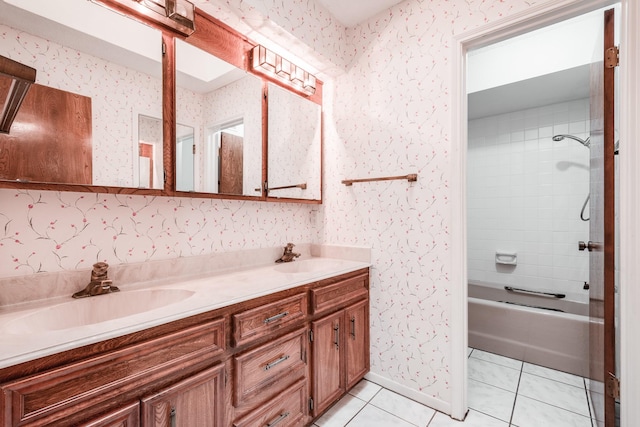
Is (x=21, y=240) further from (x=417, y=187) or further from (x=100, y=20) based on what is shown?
(x=417, y=187)

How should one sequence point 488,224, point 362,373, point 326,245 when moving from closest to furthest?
point 362,373, point 326,245, point 488,224

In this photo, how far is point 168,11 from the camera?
53.4 inches

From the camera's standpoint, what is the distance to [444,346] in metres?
1.74

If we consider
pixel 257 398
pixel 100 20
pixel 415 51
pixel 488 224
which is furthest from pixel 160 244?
pixel 488 224

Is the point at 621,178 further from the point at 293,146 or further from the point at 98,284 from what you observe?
the point at 98,284

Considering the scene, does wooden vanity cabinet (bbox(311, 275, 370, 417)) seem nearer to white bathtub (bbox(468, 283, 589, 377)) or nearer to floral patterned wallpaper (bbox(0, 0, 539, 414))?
floral patterned wallpaper (bbox(0, 0, 539, 414))

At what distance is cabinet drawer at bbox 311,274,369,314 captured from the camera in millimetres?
1601

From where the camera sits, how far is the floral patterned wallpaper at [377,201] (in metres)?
1.45

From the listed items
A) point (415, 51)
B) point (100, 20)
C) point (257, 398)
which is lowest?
point (257, 398)

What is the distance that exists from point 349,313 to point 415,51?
1.71 metres

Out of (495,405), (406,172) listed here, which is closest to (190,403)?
(406,172)

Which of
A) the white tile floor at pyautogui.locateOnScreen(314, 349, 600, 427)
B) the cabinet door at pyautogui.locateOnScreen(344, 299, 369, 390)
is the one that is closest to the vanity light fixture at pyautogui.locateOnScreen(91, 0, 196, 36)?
the cabinet door at pyautogui.locateOnScreen(344, 299, 369, 390)

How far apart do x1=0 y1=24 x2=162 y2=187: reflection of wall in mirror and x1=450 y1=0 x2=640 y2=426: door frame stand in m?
1.62

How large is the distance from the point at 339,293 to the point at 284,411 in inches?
26.1
